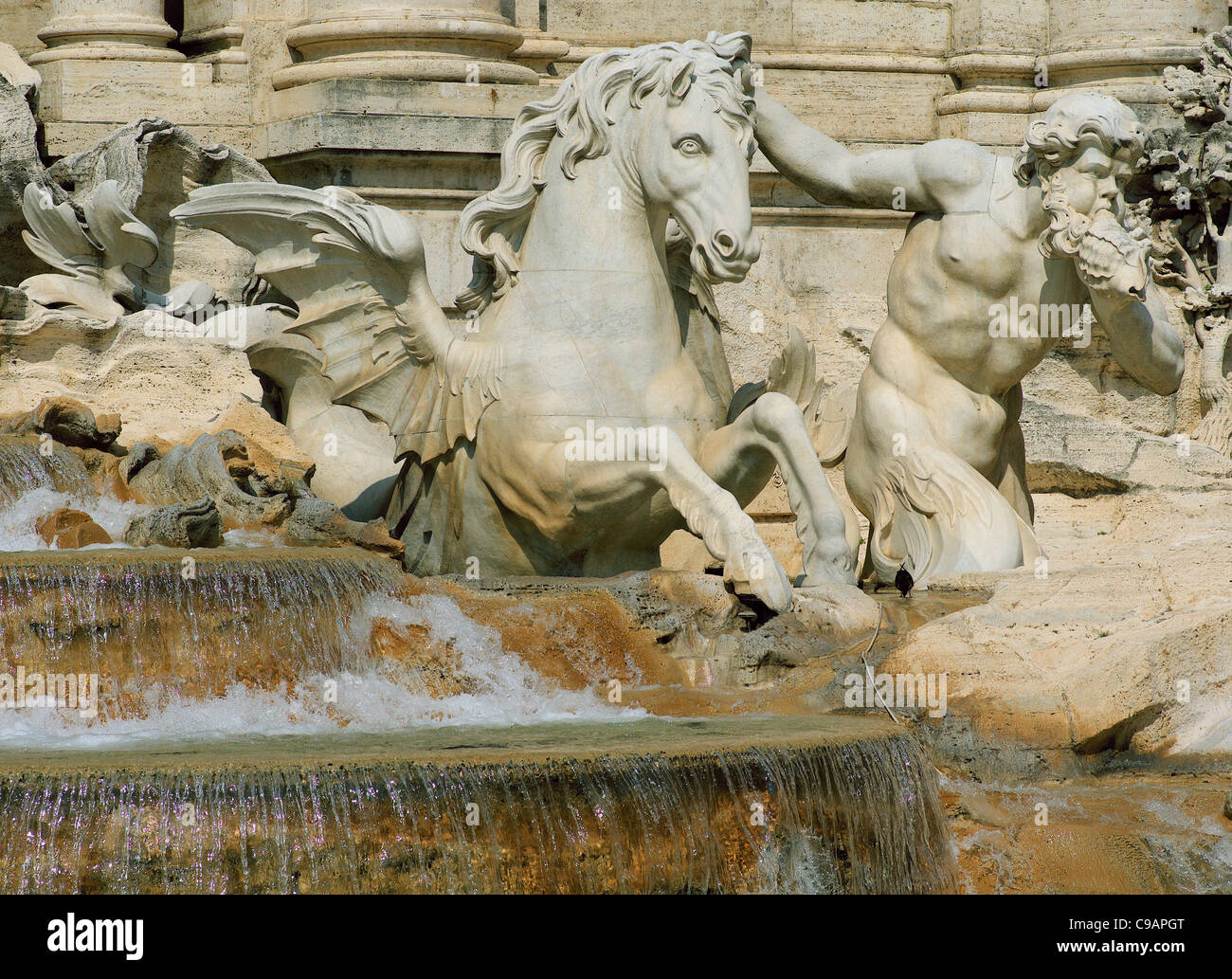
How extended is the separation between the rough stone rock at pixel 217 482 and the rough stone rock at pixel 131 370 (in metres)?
0.61

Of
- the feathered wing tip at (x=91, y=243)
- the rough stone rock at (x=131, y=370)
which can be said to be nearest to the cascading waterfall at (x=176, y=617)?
the rough stone rock at (x=131, y=370)

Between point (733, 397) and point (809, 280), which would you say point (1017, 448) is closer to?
point (733, 397)

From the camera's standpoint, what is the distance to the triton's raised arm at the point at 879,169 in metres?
7.69

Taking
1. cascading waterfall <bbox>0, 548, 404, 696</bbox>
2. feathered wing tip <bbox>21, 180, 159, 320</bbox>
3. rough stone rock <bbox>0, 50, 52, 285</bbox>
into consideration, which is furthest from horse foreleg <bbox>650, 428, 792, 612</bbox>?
rough stone rock <bbox>0, 50, 52, 285</bbox>

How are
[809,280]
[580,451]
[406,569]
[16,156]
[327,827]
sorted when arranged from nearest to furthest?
[327,827] → [580,451] → [406,569] → [16,156] → [809,280]

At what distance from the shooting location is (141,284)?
966 centimetres

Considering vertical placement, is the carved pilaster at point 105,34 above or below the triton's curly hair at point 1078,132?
above

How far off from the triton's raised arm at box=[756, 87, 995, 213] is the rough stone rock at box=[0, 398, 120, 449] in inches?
100

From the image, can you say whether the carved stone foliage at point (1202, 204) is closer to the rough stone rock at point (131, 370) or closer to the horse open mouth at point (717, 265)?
the horse open mouth at point (717, 265)

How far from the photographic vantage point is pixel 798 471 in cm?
726

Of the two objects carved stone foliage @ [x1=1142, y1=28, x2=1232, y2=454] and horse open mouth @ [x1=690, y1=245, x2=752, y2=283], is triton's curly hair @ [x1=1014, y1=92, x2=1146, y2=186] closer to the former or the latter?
horse open mouth @ [x1=690, y1=245, x2=752, y2=283]
